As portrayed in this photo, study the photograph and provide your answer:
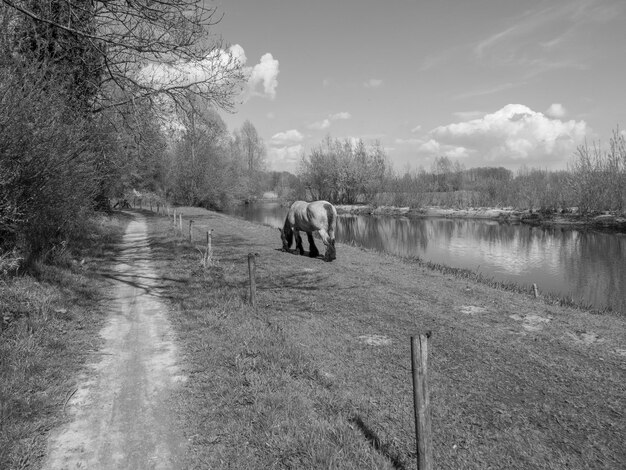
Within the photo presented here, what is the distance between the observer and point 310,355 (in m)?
5.98

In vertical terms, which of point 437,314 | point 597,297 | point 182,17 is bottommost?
point 597,297

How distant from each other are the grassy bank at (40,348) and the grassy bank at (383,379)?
138 cm

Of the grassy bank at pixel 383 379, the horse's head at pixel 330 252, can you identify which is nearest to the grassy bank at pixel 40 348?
the grassy bank at pixel 383 379

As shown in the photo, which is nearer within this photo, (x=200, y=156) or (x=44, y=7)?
(x=44, y=7)

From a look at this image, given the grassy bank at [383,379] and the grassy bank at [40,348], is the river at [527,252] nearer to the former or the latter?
the grassy bank at [383,379]

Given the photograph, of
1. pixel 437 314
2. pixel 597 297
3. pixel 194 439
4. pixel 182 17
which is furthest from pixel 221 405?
pixel 597 297

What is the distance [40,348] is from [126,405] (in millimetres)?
1994

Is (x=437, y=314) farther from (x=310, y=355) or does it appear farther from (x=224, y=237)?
(x=224, y=237)

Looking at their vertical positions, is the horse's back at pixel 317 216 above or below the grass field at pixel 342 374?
above

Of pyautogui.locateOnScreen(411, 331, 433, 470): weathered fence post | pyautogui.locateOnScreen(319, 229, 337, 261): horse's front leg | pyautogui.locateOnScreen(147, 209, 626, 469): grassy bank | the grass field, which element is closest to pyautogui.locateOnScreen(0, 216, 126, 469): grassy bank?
the grass field

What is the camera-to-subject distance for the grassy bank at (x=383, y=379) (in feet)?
13.0

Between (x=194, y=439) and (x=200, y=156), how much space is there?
43322 millimetres

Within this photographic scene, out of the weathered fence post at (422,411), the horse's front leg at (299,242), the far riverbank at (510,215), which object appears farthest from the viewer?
the far riverbank at (510,215)

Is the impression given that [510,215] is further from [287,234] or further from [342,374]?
[342,374]
